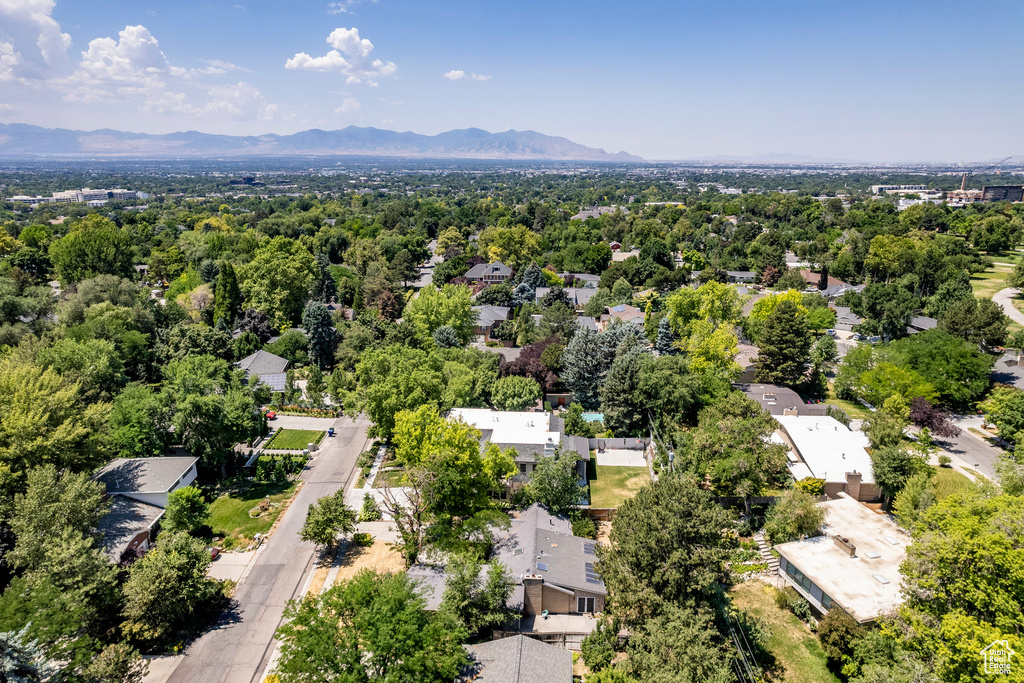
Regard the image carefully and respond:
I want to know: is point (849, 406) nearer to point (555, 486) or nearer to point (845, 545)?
point (845, 545)

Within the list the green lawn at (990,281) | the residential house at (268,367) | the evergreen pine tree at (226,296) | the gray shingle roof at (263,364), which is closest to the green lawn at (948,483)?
the residential house at (268,367)

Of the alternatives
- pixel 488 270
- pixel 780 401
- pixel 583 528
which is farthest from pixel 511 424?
pixel 488 270

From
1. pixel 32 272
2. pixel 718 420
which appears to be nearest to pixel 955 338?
pixel 718 420

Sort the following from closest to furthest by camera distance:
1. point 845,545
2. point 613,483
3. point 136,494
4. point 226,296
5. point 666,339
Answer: point 845,545 < point 136,494 < point 613,483 < point 666,339 < point 226,296

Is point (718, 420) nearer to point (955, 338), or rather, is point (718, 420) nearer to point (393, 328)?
point (955, 338)

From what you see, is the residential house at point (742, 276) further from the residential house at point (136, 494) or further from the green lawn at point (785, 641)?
the residential house at point (136, 494)
